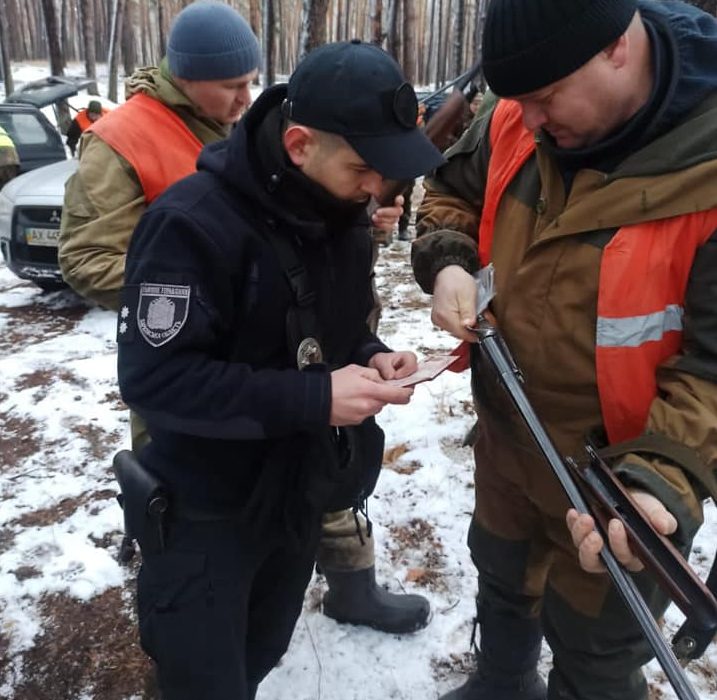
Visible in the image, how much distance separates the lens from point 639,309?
1439 millimetres

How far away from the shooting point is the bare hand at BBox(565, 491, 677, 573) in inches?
48.4

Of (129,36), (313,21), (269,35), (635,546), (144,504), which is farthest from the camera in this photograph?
(129,36)

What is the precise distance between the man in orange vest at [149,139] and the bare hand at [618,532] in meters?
1.48

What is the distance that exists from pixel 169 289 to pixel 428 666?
1.92m

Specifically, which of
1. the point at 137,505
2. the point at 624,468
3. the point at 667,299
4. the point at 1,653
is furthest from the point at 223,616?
the point at 1,653

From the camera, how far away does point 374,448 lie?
75.0 inches

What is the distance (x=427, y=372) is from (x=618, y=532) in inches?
22.8

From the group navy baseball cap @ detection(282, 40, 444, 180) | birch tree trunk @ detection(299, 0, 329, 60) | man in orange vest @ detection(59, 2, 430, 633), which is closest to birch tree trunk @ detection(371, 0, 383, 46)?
birch tree trunk @ detection(299, 0, 329, 60)

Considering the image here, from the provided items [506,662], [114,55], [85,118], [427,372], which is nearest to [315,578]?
[506,662]

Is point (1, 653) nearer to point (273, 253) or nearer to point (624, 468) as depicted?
point (273, 253)

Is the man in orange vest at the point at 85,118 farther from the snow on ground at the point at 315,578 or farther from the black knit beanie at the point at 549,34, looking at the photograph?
the black knit beanie at the point at 549,34

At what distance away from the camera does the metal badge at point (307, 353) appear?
1.53 m

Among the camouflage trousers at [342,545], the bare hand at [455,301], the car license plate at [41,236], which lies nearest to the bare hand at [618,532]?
the bare hand at [455,301]

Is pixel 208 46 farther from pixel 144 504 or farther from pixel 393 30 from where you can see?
pixel 393 30
